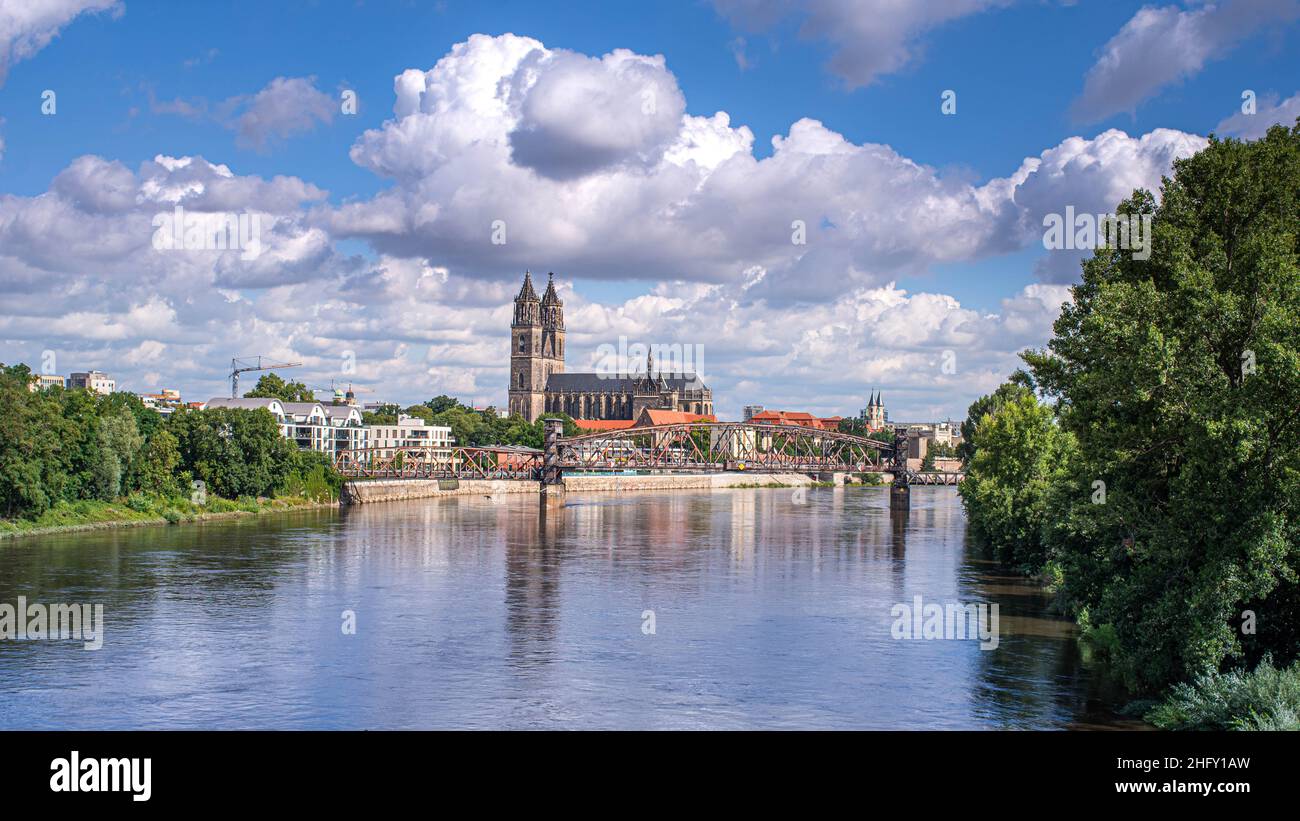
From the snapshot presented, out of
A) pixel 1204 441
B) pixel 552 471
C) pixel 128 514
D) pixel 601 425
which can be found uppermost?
pixel 601 425

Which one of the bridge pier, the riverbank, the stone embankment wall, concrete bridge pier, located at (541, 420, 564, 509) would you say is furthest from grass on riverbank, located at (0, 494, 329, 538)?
the bridge pier

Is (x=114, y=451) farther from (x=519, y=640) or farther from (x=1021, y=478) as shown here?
(x=1021, y=478)

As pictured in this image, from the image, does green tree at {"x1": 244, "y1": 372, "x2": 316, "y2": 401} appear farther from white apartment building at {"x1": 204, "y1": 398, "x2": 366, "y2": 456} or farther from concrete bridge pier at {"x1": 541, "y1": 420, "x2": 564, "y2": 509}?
concrete bridge pier at {"x1": 541, "y1": 420, "x2": 564, "y2": 509}

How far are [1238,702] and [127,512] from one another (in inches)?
2275

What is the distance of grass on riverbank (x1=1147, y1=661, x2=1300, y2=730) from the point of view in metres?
18.2

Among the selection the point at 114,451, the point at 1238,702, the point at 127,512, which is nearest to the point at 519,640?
the point at 1238,702

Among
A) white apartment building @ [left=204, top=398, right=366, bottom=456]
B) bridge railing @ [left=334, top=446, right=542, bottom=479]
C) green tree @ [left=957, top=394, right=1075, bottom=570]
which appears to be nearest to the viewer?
green tree @ [left=957, top=394, right=1075, bottom=570]

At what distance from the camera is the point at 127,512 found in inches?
2450

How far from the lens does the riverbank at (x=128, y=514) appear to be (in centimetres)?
5472

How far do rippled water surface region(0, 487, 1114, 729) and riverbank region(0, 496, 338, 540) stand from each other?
1.95 meters

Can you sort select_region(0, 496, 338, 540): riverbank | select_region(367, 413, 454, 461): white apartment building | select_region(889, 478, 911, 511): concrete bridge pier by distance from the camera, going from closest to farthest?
A: select_region(0, 496, 338, 540): riverbank → select_region(889, 478, 911, 511): concrete bridge pier → select_region(367, 413, 454, 461): white apartment building
